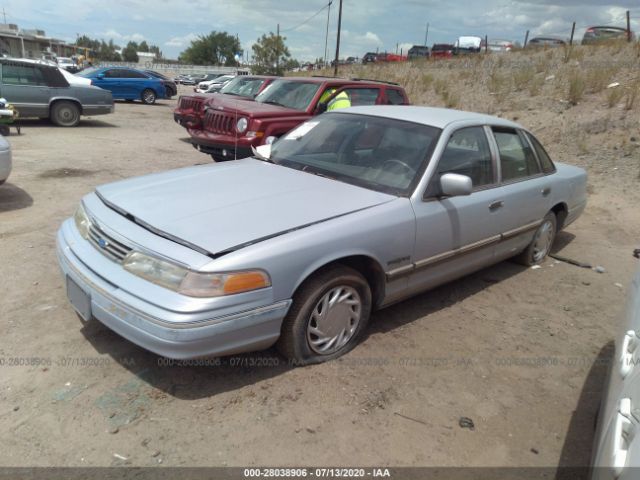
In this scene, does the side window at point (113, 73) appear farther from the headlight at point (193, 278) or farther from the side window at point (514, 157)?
the headlight at point (193, 278)

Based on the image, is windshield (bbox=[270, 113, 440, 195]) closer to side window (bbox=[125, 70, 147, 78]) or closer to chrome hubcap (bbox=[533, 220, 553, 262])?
chrome hubcap (bbox=[533, 220, 553, 262])

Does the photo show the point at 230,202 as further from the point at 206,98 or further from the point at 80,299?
the point at 206,98

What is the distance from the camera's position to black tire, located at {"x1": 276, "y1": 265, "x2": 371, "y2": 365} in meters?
2.92

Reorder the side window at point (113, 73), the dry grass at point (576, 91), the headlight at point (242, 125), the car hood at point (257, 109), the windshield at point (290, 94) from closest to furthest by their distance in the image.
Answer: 1. the headlight at point (242, 125)
2. the car hood at point (257, 109)
3. the windshield at point (290, 94)
4. the dry grass at point (576, 91)
5. the side window at point (113, 73)

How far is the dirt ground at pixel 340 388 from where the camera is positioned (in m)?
2.51

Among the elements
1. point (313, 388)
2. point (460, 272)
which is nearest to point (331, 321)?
point (313, 388)

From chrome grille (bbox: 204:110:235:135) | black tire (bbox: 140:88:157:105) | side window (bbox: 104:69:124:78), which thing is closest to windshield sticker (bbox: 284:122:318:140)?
chrome grille (bbox: 204:110:235:135)

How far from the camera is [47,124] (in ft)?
41.7

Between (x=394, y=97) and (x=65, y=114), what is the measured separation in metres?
8.29

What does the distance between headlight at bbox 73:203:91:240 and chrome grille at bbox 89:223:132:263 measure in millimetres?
81

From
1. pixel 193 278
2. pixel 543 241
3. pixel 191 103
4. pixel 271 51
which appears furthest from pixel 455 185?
pixel 271 51

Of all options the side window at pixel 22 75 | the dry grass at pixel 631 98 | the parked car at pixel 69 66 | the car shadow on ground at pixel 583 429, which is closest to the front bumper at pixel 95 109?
the side window at pixel 22 75

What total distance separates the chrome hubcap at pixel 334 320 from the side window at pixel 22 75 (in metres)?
11.5

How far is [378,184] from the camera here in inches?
140
